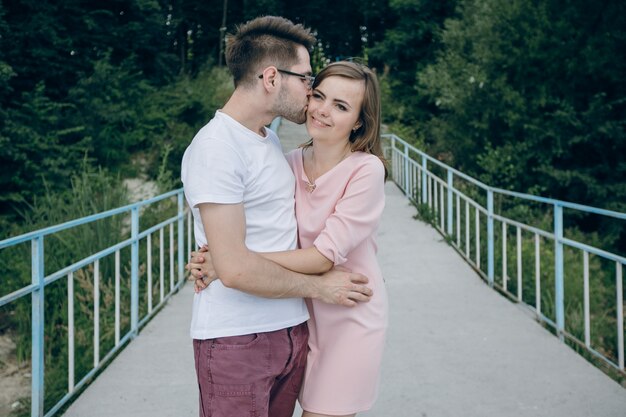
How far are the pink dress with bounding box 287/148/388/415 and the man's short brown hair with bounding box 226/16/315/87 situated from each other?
1.28 ft

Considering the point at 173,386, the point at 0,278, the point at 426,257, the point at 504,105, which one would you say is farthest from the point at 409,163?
the point at 173,386

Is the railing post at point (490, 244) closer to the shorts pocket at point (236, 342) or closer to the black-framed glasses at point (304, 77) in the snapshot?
the black-framed glasses at point (304, 77)

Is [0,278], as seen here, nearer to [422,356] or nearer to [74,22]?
Answer: [422,356]

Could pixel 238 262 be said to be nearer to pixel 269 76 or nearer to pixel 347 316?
pixel 347 316

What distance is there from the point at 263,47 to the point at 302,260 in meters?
0.69

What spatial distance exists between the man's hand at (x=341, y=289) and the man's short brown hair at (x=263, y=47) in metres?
0.67

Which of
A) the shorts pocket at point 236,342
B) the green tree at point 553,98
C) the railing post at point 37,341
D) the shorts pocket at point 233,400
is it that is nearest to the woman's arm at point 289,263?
the shorts pocket at point 236,342

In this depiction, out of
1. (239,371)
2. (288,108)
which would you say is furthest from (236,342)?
(288,108)

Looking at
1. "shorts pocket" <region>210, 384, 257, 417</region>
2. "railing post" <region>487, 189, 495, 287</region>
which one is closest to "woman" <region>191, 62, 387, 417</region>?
"shorts pocket" <region>210, 384, 257, 417</region>

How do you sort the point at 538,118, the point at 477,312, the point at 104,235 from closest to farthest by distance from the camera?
the point at 477,312, the point at 104,235, the point at 538,118

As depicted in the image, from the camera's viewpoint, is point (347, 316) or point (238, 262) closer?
point (238, 262)

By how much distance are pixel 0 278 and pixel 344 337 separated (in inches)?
217

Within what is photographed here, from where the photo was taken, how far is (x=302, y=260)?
6.51ft

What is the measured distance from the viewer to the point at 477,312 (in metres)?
5.91
